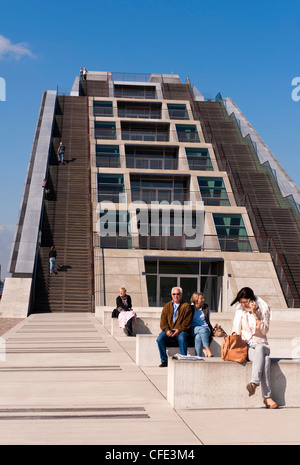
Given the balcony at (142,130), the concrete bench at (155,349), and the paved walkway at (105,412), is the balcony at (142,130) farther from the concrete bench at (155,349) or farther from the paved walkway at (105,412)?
the concrete bench at (155,349)

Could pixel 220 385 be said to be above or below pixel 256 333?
below

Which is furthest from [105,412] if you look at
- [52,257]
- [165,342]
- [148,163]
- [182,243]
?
[148,163]

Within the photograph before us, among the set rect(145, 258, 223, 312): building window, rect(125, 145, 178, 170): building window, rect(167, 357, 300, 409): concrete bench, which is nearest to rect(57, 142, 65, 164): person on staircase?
rect(125, 145, 178, 170): building window

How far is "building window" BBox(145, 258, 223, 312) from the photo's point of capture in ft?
105

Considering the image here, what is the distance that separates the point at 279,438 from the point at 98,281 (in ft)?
77.3

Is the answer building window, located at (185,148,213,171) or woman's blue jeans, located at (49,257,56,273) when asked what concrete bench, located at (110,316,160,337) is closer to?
woman's blue jeans, located at (49,257,56,273)

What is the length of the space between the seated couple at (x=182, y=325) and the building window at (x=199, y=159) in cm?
3111

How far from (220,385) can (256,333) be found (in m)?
0.89

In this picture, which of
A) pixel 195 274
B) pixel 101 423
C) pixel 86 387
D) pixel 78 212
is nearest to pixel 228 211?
pixel 195 274

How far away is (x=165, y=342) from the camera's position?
10828mm

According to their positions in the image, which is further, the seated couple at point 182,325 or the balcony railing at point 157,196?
the balcony railing at point 157,196

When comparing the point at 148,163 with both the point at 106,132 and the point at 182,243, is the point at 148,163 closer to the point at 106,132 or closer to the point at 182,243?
the point at 106,132

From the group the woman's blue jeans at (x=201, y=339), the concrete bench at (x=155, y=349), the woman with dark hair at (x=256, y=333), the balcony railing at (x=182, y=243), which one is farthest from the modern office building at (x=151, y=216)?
the woman with dark hair at (x=256, y=333)

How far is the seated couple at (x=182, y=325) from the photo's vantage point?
34.3 feet
